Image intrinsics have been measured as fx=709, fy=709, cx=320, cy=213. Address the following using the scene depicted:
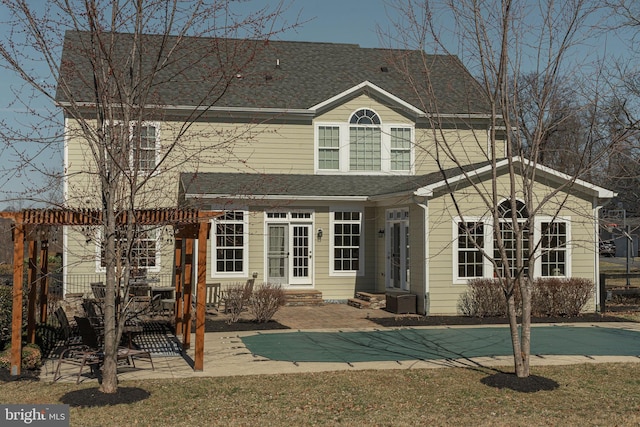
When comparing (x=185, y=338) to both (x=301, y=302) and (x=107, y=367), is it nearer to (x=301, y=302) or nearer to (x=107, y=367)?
(x=107, y=367)

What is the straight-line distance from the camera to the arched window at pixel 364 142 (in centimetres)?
2230

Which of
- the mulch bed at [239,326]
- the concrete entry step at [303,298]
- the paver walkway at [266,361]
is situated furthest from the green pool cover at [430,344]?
the concrete entry step at [303,298]

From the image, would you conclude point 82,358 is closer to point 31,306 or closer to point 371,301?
point 31,306

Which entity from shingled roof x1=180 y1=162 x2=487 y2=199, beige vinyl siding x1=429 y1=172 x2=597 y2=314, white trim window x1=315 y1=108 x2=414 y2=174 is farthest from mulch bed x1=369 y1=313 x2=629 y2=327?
white trim window x1=315 y1=108 x2=414 y2=174

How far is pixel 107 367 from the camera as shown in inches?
350

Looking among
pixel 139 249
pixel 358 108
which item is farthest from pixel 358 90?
pixel 139 249

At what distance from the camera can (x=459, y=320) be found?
653 inches

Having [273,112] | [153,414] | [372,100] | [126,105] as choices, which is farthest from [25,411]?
[372,100]

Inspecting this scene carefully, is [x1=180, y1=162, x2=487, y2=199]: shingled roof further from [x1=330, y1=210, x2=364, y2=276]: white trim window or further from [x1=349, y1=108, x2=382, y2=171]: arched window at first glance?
[x1=330, y1=210, x2=364, y2=276]: white trim window

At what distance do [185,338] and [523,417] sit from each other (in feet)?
21.6

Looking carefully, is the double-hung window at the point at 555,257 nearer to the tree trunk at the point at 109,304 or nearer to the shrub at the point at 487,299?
the shrub at the point at 487,299

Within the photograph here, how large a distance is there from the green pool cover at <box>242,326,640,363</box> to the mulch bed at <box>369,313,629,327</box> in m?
0.67

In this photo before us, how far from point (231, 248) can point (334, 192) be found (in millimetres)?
3328

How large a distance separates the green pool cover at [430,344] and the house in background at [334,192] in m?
2.83
